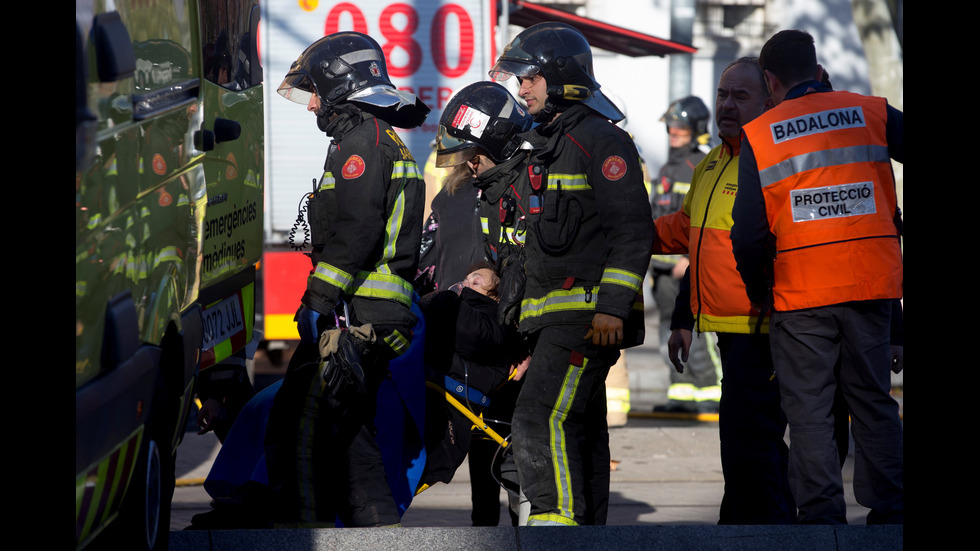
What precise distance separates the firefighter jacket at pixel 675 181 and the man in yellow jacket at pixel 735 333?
3.69 meters

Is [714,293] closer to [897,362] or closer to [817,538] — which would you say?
[897,362]

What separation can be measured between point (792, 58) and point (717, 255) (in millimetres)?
792

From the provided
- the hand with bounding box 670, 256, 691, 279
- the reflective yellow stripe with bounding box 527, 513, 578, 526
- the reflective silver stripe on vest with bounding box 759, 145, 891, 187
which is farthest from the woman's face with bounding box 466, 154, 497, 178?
the hand with bounding box 670, 256, 691, 279

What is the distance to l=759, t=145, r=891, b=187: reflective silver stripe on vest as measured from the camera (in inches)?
161

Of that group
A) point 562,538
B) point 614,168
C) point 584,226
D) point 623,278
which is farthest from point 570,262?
point 562,538

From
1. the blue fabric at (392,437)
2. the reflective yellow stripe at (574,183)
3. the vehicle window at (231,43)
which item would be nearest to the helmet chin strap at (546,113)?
the reflective yellow stripe at (574,183)

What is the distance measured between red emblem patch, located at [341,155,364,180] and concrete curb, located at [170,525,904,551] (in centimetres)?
135

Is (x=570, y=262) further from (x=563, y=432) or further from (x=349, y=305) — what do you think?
(x=349, y=305)

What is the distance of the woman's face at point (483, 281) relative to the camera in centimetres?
494

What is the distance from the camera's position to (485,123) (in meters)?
5.04

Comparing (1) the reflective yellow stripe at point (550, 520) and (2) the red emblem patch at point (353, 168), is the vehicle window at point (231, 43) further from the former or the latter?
(1) the reflective yellow stripe at point (550, 520)

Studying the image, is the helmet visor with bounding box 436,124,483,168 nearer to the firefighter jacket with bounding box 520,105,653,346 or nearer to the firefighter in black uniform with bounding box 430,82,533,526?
the firefighter in black uniform with bounding box 430,82,533,526

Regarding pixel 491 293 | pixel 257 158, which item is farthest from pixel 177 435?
pixel 257 158

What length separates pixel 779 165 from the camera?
4113 mm
